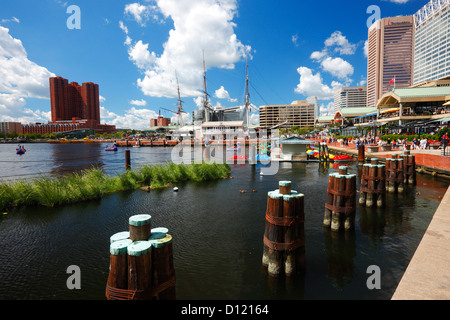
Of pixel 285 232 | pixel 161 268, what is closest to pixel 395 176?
pixel 285 232

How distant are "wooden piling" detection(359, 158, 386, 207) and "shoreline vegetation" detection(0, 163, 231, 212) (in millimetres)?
Answer: 12430

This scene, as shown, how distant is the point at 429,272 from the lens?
17.4 feet

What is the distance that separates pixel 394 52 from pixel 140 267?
241 m

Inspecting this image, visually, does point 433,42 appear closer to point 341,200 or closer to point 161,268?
point 341,200

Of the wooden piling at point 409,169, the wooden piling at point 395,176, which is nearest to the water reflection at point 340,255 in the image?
the wooden piling at point 395,176

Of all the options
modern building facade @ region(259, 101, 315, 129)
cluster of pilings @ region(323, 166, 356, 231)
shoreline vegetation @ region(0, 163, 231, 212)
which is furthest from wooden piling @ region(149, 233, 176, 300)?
modern building facade @ region(259, 101, 315, 129)

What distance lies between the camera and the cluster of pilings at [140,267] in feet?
13.1

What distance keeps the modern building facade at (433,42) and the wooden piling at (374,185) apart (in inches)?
6141

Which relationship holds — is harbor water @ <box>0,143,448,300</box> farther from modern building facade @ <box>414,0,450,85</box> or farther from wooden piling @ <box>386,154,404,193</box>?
modern building facade @ <box>414,0,450,85</box>

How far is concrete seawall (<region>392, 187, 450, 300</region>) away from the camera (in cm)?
461

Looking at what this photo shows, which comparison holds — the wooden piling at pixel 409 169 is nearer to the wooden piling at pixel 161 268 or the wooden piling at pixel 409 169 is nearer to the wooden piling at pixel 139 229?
the wooden piling at pixel 161 268
